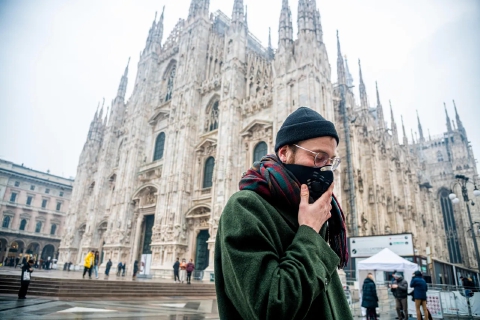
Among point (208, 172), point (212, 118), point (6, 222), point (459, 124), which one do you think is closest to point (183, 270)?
point (208, 172)

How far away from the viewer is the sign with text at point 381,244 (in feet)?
44.0

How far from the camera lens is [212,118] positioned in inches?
880

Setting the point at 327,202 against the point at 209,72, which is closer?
the point at 327,202

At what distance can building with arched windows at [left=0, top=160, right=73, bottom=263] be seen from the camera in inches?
1585

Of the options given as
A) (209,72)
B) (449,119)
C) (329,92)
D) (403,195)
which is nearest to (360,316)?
(329,92)

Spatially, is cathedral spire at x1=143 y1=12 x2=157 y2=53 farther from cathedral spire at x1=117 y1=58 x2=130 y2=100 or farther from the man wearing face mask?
the man wearing face mask

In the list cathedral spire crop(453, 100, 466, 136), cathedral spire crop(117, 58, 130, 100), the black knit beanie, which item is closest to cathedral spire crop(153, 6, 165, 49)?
cathedral spire crop(117, 58, 130, 100)

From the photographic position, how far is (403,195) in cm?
2900

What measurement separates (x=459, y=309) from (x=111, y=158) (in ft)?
92.0

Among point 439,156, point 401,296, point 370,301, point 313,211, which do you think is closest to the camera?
point 313,211

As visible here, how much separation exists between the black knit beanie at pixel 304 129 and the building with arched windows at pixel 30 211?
47.4m

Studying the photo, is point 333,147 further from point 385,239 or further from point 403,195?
point 403,195

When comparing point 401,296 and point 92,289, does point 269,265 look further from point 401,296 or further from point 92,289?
point 92,289

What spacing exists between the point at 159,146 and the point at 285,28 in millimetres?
13770
